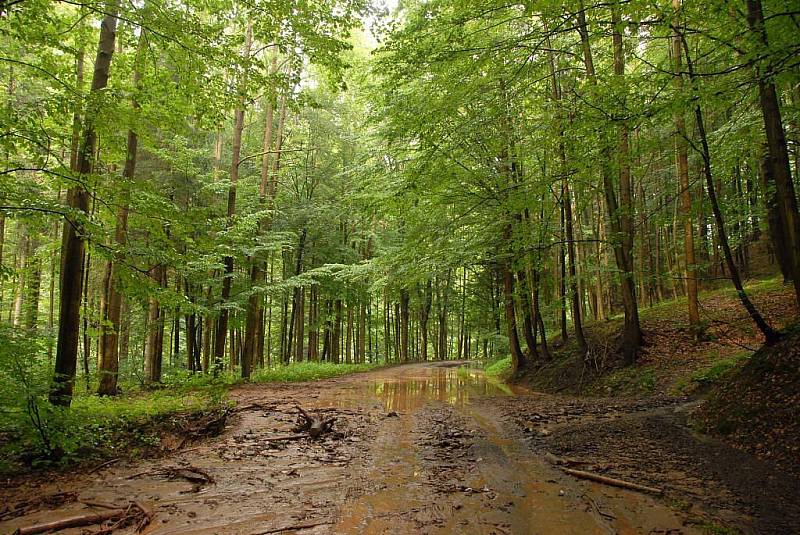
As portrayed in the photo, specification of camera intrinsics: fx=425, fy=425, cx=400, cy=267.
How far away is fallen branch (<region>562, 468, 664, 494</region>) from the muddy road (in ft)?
0.23

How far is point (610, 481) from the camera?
4543mm

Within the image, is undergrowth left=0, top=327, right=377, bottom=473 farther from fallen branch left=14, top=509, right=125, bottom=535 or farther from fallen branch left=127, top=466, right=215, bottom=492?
fallen branch left=14, top=509, right=125, bottom=535

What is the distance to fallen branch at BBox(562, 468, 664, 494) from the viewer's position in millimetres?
4278

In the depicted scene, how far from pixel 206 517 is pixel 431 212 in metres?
10.7

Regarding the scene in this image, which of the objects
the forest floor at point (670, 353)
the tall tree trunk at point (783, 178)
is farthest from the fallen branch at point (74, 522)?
the forest floor at point (670, 353)

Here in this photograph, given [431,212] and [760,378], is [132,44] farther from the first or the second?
[760,378]

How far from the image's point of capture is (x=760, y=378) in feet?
19.1

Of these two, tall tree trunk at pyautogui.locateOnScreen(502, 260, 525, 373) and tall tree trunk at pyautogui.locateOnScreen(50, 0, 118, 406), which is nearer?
tall tree trunk at pyautogui.locateOnScreen(50, 0, 118, 406)

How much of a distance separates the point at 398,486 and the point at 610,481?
7.49ft

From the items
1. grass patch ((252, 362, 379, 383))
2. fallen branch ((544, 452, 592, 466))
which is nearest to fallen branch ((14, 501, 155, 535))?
fallen branch ((544, 452, 592, 466))

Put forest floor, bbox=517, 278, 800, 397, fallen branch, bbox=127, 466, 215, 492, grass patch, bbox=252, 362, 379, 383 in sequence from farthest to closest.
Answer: grass patch, bbox=252, 362, 379, 383 → forest floor, bbox=517, 278, 800, 397 → fallen branch, bbox=127, 466, 215, 492

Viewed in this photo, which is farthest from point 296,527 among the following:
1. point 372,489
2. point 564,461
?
point 564,461

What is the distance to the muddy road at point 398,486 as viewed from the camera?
3.74 m

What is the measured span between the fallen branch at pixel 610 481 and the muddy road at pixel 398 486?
7 centimetres
